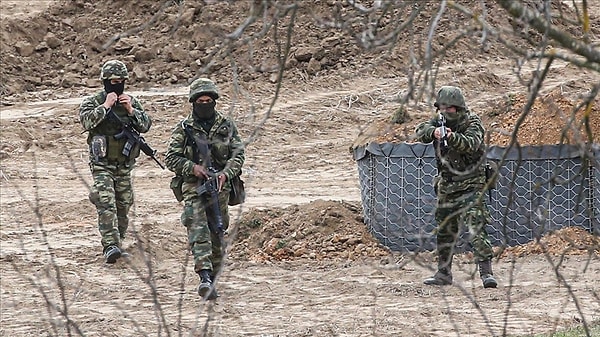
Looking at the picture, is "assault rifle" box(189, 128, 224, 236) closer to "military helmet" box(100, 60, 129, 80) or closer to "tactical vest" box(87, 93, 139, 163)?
"military helmet" box(100, 60, 129, 80)

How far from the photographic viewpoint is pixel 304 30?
2109 centimetres

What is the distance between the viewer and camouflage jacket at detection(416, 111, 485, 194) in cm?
842

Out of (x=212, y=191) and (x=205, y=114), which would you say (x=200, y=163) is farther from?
(x=205, y=114)

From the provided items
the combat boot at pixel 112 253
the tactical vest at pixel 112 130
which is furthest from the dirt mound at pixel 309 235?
the tactical vest at pixel 112 130

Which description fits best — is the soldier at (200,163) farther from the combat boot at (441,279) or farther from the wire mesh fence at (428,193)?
the wire mesh fence at (428,193)

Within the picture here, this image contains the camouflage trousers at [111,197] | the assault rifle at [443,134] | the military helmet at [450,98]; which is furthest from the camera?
the camouflage trousers at [111,197]

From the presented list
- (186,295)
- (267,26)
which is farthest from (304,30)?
(267,26)

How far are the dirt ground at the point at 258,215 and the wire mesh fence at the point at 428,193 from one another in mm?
154

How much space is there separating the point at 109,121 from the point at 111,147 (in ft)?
0.71

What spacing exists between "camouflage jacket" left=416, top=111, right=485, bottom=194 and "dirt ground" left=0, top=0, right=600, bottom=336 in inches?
20.9

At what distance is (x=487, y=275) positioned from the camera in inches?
352

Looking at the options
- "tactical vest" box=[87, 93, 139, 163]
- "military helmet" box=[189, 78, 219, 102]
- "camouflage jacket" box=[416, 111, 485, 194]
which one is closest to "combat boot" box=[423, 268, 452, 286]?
"camouflage jacket" box=[416, 111, 485, 194]

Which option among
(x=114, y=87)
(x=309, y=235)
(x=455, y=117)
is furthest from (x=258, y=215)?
(x=455, y=117)

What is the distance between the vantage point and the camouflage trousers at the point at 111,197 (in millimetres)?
10172
